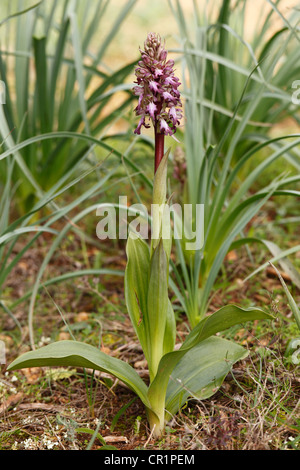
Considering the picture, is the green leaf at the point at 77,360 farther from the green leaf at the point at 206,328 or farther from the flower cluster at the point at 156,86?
the flower cluster at the point at 156,86

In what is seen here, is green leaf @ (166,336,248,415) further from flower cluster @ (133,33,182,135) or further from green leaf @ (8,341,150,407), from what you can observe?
flower cluster @ (133,33,182,135)

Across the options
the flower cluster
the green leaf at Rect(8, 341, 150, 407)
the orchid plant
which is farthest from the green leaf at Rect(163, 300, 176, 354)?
the flower cluster

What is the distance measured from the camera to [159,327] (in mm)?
1439

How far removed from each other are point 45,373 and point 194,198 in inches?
34.4

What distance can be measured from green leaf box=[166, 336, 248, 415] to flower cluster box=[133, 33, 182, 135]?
657mm

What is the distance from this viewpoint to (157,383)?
1426 mm

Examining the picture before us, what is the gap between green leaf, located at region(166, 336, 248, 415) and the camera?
150 cm

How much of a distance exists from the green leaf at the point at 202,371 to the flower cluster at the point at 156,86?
25.9 inches

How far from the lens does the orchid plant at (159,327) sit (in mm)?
1297

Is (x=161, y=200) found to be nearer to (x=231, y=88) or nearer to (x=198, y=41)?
(x=198, y=41)

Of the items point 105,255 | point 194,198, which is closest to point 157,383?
point 194,198

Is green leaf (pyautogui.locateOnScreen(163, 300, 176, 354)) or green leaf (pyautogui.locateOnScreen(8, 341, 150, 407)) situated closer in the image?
green leaf (pyautogui.locateOnScreen(8, 341, 150, 407))

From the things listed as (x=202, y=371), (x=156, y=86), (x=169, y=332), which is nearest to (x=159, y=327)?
(x=169, y=332)

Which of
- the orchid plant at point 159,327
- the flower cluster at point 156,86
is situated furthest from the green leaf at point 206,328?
the flower cluster at point 156,86
